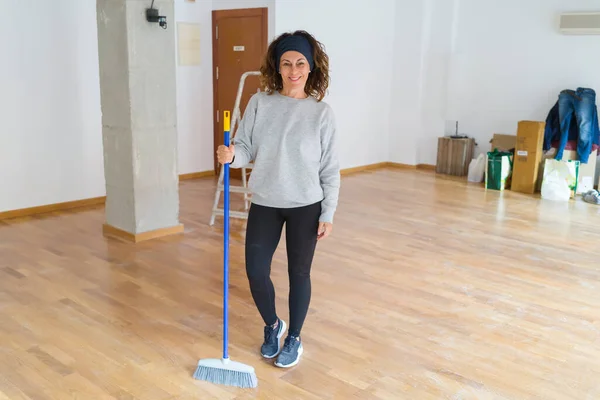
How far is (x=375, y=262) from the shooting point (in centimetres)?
429

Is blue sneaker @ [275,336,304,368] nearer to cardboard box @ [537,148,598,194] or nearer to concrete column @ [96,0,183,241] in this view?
concrete column @ [96,0,183,241]

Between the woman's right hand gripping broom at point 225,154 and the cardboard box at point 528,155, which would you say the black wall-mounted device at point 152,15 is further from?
the cardboard box at point 528,155

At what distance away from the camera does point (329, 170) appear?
254cm

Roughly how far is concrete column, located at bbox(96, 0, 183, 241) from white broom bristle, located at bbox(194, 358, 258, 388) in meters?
2.28

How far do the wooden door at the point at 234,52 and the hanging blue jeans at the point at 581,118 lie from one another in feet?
11.3

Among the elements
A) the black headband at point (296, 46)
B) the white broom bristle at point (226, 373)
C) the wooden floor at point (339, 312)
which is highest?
the black headband at point (296, 46)

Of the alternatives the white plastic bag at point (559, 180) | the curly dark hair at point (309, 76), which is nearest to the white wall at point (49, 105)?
the curly dark hair at point (309, 76)

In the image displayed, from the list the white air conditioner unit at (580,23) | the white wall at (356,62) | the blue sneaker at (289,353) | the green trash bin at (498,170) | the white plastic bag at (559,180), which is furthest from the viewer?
the white wall at (356,62)

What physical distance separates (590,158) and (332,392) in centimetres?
535

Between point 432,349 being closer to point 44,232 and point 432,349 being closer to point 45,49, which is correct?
point 44,232

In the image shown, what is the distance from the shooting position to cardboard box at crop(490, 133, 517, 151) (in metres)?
7.34

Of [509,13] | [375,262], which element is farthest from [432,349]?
[509,13]

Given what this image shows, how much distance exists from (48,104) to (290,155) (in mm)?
3838

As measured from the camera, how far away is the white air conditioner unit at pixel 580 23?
22.2ft
